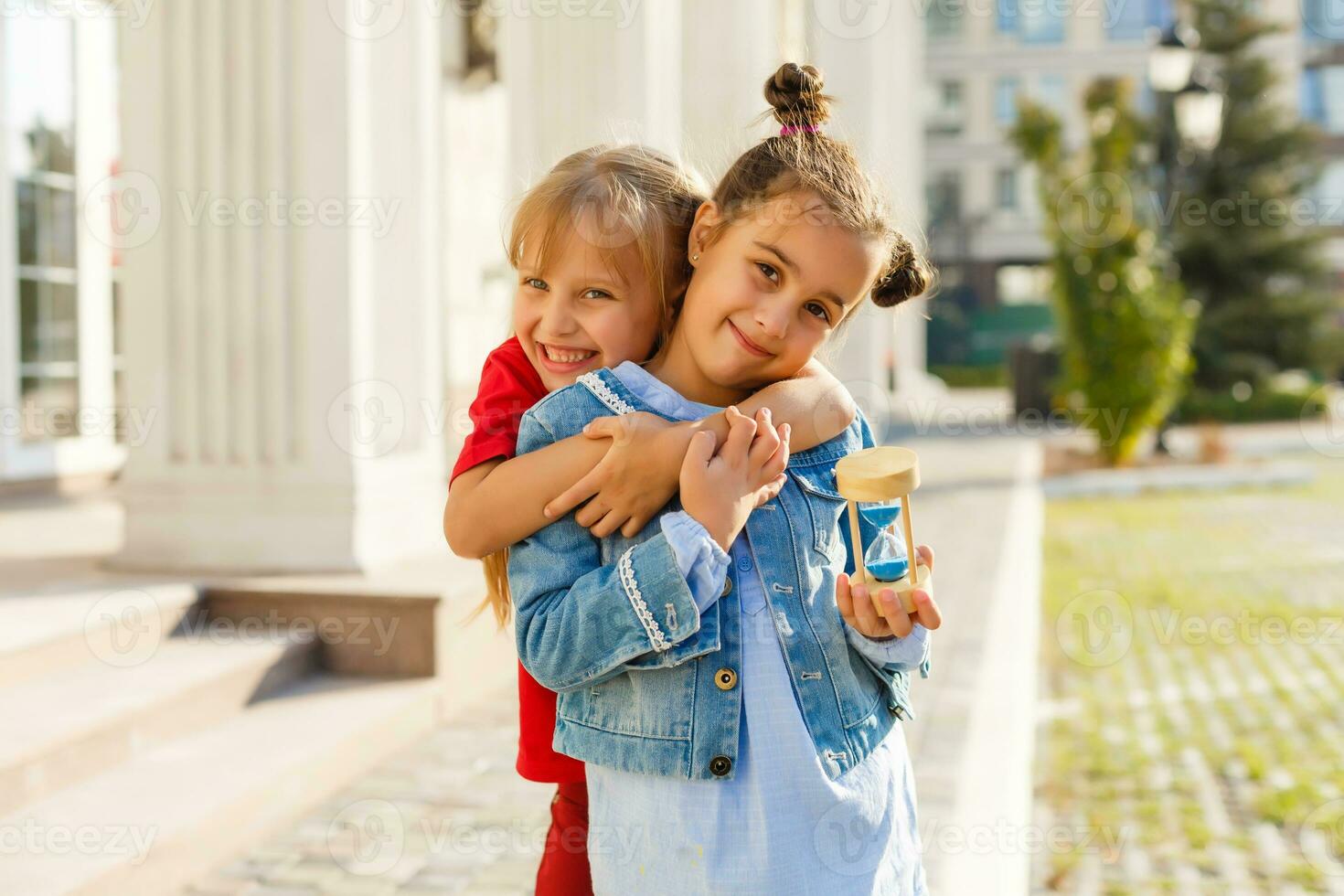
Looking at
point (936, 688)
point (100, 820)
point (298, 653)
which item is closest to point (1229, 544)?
point (936, 688)

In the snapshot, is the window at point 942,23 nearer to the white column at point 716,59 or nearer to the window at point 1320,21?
the window at point 1320,21

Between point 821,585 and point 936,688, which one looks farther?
point 936,688

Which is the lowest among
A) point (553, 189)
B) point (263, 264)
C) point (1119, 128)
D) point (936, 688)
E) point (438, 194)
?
point (936, 688)

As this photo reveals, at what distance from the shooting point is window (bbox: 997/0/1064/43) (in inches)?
1544

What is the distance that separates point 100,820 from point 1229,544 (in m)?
8.82

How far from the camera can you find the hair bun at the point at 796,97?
1594 mm

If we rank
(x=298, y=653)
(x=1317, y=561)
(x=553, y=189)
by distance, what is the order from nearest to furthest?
(x=553, y=189) < (x=298, y=653) < (x=1317, y=561)

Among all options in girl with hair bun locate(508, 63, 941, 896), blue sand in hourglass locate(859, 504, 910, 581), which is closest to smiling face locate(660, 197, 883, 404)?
girl with hair bun locate(508, 63, 941, 896)

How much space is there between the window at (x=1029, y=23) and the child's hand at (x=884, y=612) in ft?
135

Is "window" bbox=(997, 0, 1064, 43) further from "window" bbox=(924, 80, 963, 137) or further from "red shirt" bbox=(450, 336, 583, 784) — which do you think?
"red shirt" bbox=(450, 336, 583, 784)

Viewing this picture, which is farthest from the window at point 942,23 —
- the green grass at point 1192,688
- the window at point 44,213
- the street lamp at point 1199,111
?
the window at point 44,213

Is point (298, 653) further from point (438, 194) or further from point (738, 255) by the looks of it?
point (438, 194)

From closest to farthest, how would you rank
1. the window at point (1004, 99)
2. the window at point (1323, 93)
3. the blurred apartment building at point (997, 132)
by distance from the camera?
the window at point (1323, 93) → the blurred apartment building at point (997, 132) → the window at point (1004, 99)

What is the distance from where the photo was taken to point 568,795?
1957mm
